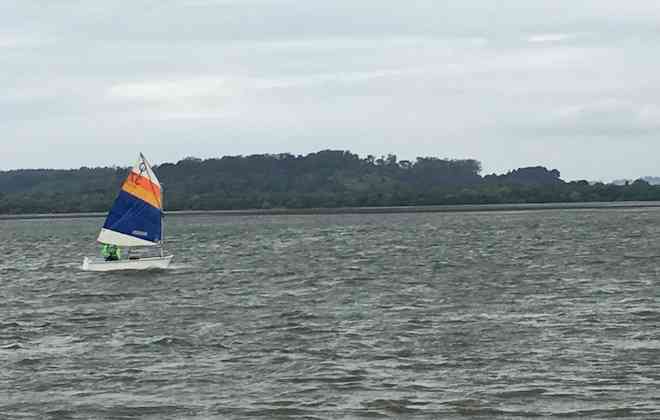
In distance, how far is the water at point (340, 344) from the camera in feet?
69.2

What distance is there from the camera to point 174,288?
150 ft

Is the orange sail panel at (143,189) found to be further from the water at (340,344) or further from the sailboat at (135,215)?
the water at (340,344)

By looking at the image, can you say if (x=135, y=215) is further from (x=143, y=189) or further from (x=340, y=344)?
(x=340, y=344)

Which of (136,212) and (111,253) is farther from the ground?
(136,212)

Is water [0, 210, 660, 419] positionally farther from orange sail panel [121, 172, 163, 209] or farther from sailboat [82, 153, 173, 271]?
orange sail panel [121, 172, 163, 209]

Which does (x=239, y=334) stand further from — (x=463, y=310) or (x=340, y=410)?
(x=340, y=410)

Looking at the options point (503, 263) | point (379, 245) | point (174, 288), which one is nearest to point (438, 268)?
point (503, 263)

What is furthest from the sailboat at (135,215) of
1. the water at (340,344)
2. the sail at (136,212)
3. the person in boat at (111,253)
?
the water at (340,344)

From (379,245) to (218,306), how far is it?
150ft

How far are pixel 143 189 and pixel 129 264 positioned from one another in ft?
17.4

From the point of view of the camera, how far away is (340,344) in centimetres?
2756

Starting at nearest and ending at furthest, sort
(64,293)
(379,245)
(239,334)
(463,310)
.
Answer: (239,334) < (463,310) < (64,293) < (379,245)

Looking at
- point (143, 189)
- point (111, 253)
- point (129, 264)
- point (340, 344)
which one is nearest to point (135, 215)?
point (143, 189)

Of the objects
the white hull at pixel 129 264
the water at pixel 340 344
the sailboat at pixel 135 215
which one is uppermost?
the sailboat at pixel 135 215
